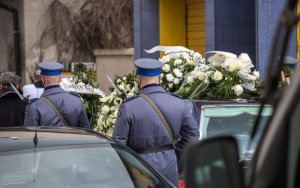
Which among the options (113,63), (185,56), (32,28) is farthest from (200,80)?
(32,28)

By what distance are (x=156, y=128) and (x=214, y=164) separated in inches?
164

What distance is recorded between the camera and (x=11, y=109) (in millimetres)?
8609

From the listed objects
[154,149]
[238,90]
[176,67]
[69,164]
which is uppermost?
[176,67]

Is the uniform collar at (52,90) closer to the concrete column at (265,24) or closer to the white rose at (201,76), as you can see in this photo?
the white rose at (201,76)

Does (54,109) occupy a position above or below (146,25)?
below

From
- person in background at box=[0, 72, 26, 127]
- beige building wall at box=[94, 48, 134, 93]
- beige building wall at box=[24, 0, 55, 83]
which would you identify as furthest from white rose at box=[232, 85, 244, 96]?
beige building wall at box=[24, 0, 55, 83]

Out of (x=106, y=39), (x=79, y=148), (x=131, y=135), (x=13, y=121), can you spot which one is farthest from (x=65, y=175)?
(x=106, y=39)

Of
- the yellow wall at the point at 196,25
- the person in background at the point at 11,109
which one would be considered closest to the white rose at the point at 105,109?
the person in background at the point at 11,109

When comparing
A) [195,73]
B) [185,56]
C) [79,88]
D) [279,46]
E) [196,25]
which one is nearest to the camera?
[279,46]

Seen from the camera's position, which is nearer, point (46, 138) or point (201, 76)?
point (46, 138)

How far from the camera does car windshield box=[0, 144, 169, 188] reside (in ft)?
15.4

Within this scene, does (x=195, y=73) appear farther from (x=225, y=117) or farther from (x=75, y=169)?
(x=75, y=169)

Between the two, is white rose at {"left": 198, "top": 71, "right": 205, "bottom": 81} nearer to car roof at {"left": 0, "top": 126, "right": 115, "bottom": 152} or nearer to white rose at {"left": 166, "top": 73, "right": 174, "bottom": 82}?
white rose at {"left": 166, "top": 73, "right": 174, "bottom": 82}

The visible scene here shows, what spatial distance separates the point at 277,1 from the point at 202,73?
4086 mm
